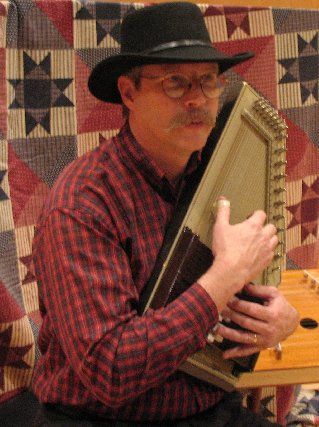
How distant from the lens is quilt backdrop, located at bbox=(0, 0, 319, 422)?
1.56 m

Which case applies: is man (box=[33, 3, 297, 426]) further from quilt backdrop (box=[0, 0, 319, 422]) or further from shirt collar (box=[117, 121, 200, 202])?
quilt backdrop (box=[0, 0, 319, 422])

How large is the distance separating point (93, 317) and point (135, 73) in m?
0.51

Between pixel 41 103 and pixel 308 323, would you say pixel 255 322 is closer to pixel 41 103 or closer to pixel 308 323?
pixel 308 323

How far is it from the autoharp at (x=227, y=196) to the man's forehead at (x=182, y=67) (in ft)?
0.31

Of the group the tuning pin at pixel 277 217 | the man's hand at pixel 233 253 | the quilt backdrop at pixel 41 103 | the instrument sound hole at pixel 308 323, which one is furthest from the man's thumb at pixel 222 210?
the quilt backdrop at pixel 41 103

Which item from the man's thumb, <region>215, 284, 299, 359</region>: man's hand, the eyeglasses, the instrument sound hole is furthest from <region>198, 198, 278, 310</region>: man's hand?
the instrument sound hole

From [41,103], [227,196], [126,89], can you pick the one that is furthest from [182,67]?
[41,103]

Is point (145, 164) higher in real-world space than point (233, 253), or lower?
higher

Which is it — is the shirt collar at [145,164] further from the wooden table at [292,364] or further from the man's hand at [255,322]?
the wooden table at [292,364]

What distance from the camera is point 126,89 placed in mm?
1133

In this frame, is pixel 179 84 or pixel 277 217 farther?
pixel 277 217

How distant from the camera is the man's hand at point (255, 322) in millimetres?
1080

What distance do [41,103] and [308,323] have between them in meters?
1.01

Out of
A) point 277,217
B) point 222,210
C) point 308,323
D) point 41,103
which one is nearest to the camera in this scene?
point 222,210
